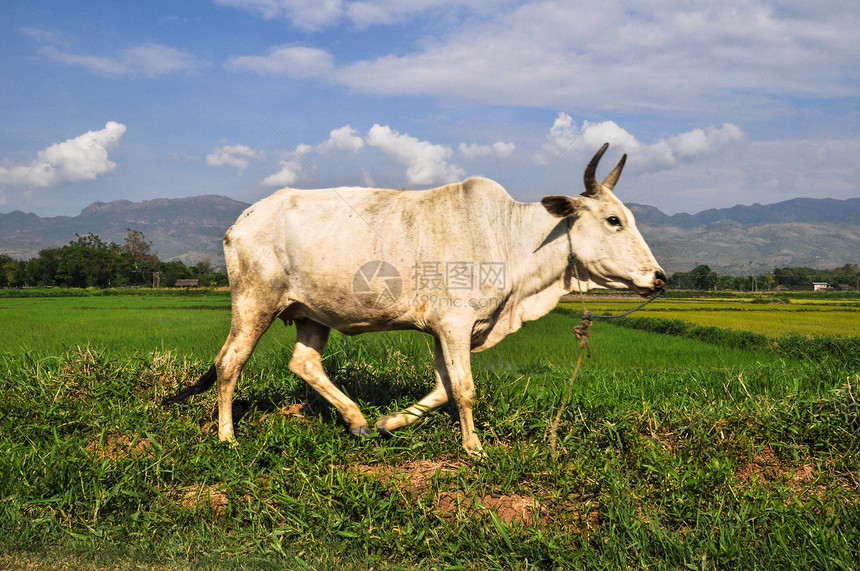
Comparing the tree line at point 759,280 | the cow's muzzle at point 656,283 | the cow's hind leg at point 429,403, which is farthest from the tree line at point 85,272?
the cow's muzzle at point 656,283

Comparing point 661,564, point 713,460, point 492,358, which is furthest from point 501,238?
point 492,358

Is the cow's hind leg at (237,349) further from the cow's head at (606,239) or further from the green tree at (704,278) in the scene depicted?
the green tree at (704,278)

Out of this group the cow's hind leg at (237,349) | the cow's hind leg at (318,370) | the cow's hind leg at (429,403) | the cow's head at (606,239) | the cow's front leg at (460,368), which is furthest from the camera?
the cow's hind leg at (237,349)

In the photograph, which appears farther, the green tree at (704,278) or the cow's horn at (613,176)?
the green tree at (704,278)

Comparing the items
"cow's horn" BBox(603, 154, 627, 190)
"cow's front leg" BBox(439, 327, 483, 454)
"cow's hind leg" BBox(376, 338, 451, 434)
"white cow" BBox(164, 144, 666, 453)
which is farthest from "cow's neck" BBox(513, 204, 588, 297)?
"cow's hind leg" BBox(376, 338, 451, 434)

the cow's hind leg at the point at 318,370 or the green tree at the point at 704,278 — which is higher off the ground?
the cow's hind leg at the point at 318,370

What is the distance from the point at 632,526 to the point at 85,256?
59598mm

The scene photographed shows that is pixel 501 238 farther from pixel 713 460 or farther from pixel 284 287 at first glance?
pixel 713 460

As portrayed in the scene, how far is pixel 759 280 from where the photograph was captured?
59750 mm

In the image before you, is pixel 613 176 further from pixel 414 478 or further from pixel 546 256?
pixel 414 478

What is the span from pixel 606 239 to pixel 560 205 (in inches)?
17.0

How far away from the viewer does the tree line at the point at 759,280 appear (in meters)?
44.0

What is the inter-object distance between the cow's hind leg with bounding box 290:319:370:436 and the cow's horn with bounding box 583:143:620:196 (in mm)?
2420

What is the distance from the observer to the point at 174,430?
4.65m
